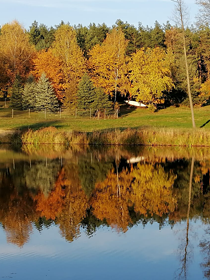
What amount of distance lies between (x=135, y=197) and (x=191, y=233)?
203 inches

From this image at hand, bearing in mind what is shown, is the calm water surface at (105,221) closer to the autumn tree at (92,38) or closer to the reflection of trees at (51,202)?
the reflection of trees at (51,202)

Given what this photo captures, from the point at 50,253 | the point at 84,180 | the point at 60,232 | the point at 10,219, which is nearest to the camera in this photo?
the point at 50,253

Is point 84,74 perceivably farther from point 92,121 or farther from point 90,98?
point 92,121

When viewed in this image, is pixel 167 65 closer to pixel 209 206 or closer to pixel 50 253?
pixel 209 206

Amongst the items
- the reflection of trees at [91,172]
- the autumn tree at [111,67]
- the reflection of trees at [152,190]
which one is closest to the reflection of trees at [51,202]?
the reflection of trees at [91,172]

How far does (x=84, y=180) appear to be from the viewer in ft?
74.3

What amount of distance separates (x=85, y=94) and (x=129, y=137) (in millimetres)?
24463

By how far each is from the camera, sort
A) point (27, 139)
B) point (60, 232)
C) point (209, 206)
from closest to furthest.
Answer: point (60, 232) → point (209, 206) → point (27, 139)

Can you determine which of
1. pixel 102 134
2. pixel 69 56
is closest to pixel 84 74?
pixel 69 56

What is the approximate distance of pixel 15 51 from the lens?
7344 cm

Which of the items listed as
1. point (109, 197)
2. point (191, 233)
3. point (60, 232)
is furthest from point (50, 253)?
point (109, 197)

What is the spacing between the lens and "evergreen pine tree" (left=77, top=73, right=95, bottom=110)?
61.3 m

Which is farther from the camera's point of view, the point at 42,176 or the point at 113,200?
the point at 42,176

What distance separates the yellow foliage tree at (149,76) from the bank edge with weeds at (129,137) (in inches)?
1087
